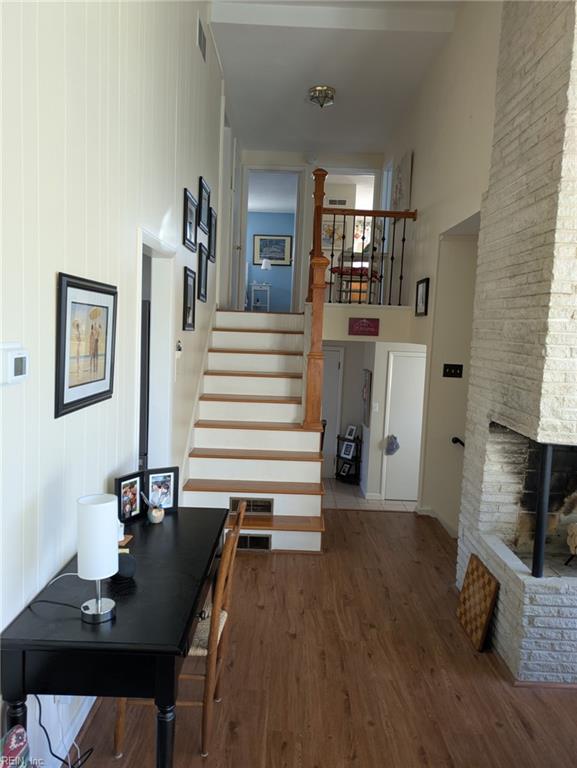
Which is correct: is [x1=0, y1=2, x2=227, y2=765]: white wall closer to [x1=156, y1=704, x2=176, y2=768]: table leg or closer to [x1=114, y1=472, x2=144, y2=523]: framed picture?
[x1=114, y1=472, x2=144, y2=523]: framed picture

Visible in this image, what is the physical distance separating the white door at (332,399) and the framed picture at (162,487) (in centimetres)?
480

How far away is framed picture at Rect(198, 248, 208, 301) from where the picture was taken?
4.24 meters

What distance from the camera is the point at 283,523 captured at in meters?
3.80

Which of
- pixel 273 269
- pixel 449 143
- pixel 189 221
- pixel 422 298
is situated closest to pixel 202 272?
pixel 189 221

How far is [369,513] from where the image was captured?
197 inches

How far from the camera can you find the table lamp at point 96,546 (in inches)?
59.1

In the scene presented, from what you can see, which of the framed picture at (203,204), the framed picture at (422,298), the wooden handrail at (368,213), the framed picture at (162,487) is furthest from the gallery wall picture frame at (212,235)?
the framed picture at (162,487)

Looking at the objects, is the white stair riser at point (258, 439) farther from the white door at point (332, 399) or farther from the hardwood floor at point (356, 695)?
the white door at point (332, 399)

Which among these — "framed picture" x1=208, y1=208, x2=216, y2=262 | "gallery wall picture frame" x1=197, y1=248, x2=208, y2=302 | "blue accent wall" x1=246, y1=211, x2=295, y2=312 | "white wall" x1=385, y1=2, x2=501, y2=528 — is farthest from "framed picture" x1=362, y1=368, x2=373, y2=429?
"blue accent wall" x1=246, y1=211, x2=295, y2=312

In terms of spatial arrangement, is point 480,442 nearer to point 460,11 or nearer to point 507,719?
point 507,719

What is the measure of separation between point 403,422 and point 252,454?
2440mm

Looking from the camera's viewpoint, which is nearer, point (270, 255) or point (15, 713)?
point (15, 713)

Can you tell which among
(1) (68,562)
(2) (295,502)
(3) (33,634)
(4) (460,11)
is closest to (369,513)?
(2) (295,502)

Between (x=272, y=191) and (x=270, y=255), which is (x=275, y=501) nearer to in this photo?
(x=272, y=191)
